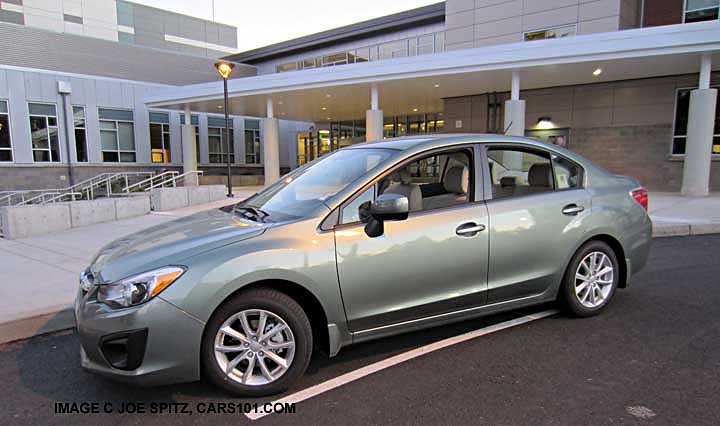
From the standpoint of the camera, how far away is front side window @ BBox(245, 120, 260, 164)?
34.7 m

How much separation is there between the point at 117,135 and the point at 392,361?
29198mm

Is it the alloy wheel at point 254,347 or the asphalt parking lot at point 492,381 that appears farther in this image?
the alloy wheel at point 254,347

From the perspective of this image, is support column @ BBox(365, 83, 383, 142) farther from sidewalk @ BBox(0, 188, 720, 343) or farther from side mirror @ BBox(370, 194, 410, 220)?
side mirror @ BBox(370, 194, 410, 220)

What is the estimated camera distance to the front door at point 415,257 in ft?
10.4

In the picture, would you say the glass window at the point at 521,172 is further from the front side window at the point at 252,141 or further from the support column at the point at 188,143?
the front side window at the point at 252,141

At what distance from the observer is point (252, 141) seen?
35094mm

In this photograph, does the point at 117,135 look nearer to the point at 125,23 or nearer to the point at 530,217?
the point at 530,217

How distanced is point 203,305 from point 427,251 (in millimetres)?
1643

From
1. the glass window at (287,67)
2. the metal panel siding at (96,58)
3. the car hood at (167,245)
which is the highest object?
the glass window at (287,67)

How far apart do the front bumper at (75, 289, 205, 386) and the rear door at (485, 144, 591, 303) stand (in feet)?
7.73

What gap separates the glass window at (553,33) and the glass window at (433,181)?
18.8 metres

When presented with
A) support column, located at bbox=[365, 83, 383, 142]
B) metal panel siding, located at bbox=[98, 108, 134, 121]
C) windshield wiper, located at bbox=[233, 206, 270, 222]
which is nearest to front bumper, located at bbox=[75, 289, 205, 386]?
windshield wiper, located at bbox=[233, 206, 270, 222]

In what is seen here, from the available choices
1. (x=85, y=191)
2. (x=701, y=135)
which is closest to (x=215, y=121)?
(x=85, y=191)

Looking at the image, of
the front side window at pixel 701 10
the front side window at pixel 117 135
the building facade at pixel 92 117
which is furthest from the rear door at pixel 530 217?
the front side window at pixel 117 135
